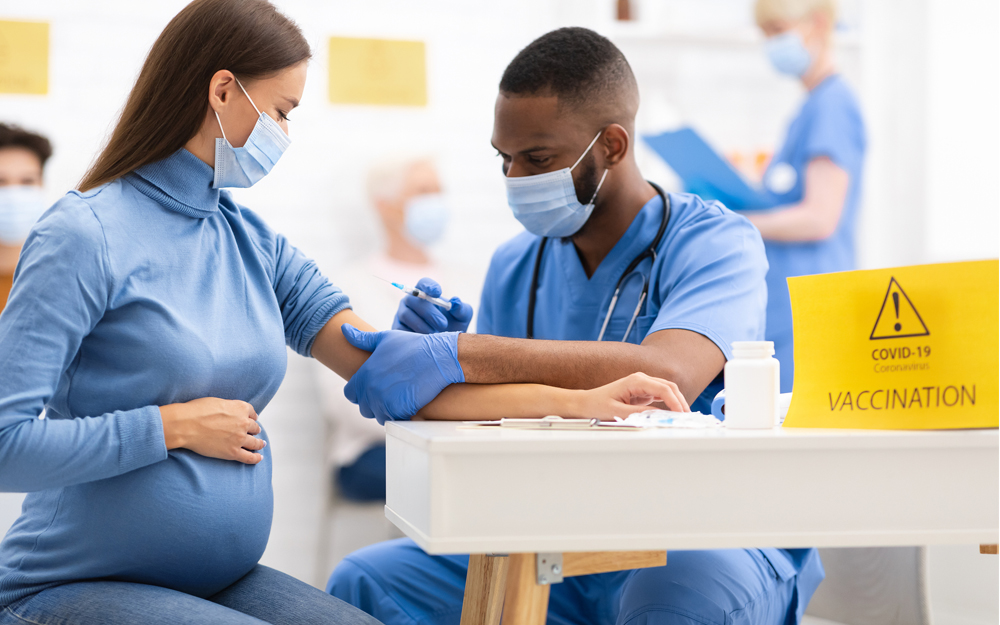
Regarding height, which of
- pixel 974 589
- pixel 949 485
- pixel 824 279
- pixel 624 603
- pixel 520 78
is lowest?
pixel 974 589

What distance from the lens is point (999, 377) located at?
86cm

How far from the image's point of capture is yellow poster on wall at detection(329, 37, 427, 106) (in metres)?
2.95

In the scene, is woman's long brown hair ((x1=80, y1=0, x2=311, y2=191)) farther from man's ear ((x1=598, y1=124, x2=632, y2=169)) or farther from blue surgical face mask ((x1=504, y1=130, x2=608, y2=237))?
man's ear ((x1=598, y1=124, x2=632, y2=169))

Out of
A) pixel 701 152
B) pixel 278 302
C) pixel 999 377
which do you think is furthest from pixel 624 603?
pixel 701 152

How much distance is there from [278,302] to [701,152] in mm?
1468

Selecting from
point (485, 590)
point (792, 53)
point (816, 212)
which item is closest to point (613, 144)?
point (485, 590)

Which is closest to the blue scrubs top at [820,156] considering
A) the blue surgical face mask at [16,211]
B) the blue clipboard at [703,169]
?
the blue clipboard at [703,169]

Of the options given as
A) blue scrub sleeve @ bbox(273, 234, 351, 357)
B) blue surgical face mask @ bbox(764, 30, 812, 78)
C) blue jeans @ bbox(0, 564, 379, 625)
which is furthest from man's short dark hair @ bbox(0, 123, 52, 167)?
blue surgical face mask @ bbox(764, 30, 812, 78)

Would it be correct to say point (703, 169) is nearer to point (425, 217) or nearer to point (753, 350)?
point (425, 217)

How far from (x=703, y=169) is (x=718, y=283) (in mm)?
1203

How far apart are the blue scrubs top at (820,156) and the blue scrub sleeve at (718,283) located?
1251 millimetres

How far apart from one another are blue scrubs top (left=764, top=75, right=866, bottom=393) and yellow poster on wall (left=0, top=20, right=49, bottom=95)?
7.96 ft

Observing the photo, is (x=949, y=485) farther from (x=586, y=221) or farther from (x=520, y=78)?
(x=520, y=78)

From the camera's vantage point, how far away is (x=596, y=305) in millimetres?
1577
